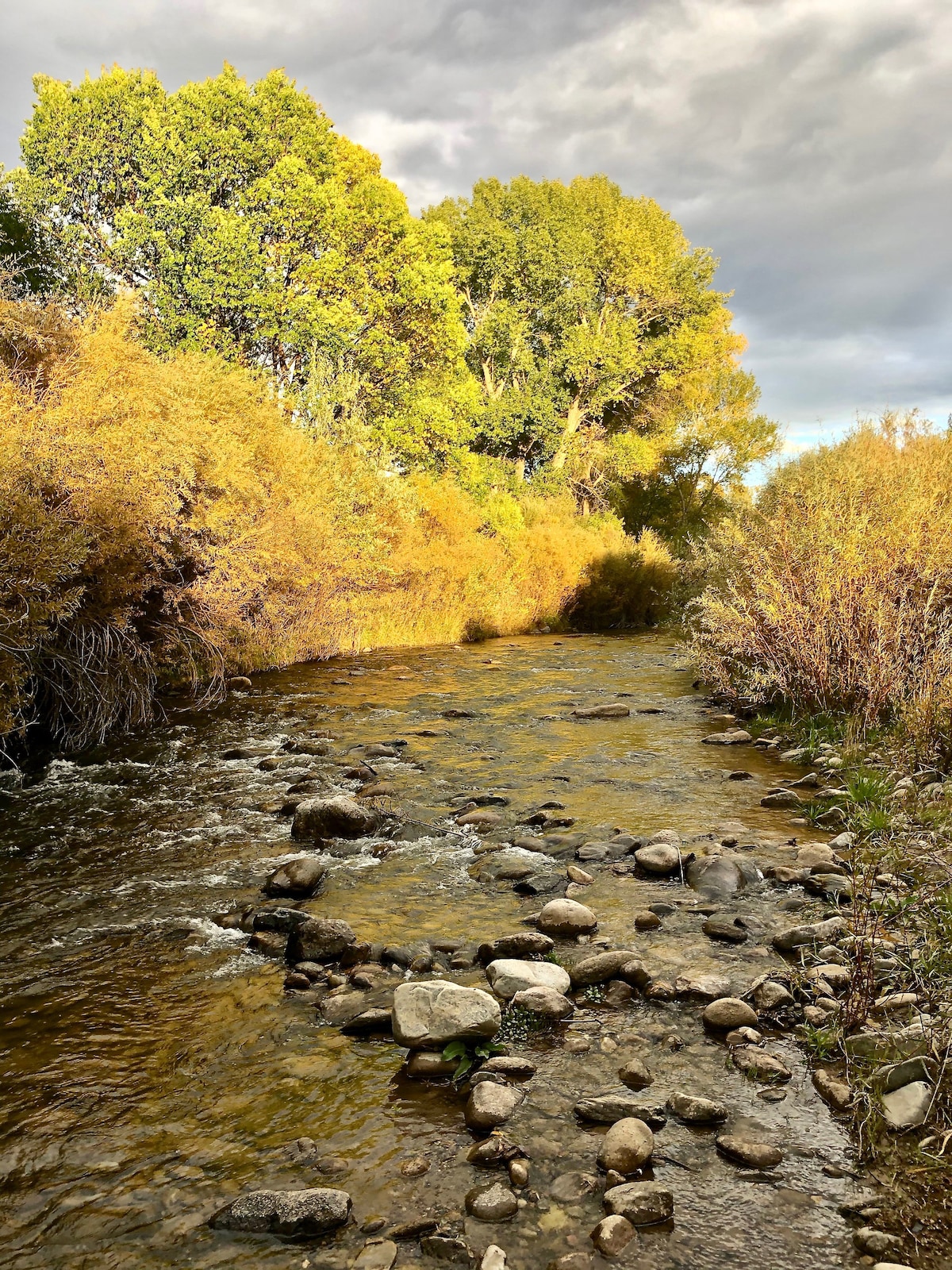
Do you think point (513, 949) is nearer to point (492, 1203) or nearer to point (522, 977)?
point (522, 977)

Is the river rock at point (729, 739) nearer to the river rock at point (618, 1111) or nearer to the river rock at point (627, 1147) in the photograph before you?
the river rock at point (618, 1111)

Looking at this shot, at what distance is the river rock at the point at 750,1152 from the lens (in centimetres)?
357

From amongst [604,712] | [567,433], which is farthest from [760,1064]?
[567,433]

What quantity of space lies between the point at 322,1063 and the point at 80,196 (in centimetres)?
3176

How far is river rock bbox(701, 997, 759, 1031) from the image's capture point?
4648 millimetres

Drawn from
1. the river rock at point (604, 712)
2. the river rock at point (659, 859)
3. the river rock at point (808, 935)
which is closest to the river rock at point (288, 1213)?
the river rock at point (808, 935)

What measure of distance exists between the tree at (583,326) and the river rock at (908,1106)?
125 feet

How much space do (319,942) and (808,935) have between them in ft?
10.9

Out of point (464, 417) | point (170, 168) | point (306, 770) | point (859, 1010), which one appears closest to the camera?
point (859, 1010)

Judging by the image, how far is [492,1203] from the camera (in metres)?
3.39

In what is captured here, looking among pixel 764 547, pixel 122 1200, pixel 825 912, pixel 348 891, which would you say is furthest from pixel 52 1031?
pixel 764 547

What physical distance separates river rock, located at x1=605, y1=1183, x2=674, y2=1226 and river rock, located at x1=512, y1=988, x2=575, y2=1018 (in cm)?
147

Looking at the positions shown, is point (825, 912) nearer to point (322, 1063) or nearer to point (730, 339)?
point (322, 1063)

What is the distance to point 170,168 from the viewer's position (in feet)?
86.9
